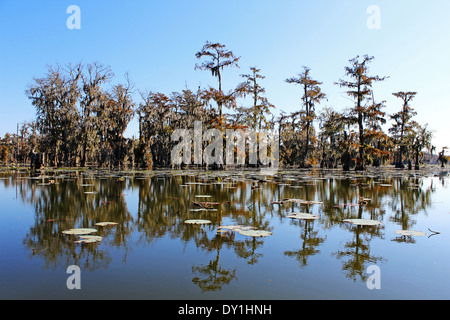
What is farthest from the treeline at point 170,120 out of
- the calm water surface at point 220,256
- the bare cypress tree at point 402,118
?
the calm water surface at point 220,256

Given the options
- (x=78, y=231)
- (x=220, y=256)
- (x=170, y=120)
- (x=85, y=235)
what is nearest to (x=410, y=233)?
(x=220, y=256)

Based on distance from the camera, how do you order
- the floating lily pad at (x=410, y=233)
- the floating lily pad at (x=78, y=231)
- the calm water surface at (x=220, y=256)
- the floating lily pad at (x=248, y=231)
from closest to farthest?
1. the calm water surface at (x=220, y=256)
2. the floating lily pad at (x=248, y=231)
3. the floating lily pad at (x=78, y=231)
4. the floating lily pad at (x=410, y=233)

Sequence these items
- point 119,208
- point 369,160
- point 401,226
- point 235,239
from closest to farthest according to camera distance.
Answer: point 235,239
point 401,226
point 119,208
point 369,160

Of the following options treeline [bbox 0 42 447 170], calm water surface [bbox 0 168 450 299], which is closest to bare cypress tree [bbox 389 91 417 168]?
treeline [bbox 0 42 447 170]

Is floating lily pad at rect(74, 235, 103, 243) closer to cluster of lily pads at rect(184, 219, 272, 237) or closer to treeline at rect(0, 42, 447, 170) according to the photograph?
cluster of lily pads at rect(184, 219, 272, 237)

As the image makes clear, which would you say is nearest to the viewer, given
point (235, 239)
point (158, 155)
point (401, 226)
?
point (235, 239)

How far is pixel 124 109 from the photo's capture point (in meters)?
33.8

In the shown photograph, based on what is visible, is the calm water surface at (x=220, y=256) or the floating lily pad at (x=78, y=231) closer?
the calm water surface at (x=220, y=256)

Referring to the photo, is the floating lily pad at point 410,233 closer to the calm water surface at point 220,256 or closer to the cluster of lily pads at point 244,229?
the calm water surface at point 220,256

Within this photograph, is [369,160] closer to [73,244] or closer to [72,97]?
[73,244]

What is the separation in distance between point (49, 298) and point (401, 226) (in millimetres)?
5175

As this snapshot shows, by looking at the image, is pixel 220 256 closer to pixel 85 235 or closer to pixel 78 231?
pixel 85 235

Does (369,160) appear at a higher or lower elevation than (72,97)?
lower
